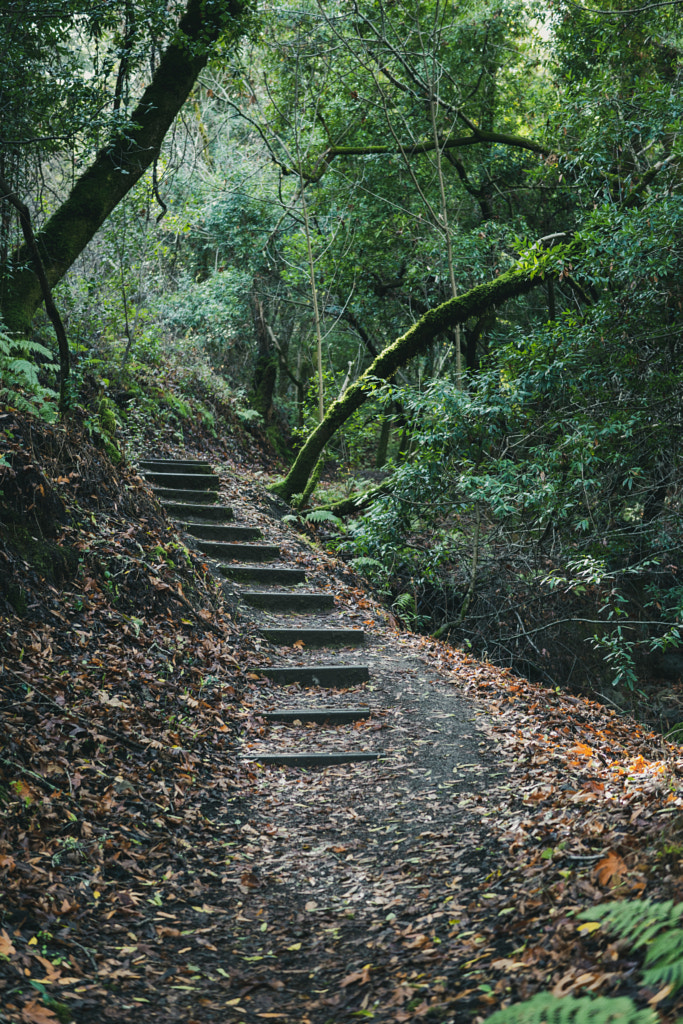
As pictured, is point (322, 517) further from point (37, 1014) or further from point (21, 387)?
point (37, 1014)

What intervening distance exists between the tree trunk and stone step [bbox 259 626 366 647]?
4.04m

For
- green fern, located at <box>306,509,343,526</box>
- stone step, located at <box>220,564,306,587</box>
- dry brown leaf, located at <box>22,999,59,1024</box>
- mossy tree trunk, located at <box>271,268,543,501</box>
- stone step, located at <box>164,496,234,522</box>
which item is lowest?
dry brown leaf, located at <box>22,999,59,1024</box>

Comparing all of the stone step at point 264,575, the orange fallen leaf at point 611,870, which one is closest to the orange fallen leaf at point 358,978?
the orange fallen leaf at point 611,870

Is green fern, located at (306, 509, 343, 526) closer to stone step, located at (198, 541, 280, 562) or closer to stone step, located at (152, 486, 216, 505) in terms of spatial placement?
stone step, located at (152, 486, 216, 505)

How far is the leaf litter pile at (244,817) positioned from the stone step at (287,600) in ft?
2.64

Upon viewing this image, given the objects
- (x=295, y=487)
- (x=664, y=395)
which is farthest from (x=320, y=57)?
(x=664, y=395)

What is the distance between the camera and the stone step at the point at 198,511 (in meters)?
9.21

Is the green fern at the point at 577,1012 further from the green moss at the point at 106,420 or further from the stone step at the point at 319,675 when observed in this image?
the green moss at the point at 106,420

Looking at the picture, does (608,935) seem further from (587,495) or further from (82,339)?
(82,339)

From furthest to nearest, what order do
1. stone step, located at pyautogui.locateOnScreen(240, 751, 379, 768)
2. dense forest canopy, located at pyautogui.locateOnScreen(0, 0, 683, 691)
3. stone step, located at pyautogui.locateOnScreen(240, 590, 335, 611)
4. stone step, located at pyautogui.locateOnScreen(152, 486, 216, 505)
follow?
stone step, located at pyautogui.locateOnScreen(152, 486, 216, 505) → stone step, located at pyautogui.locateOnScreen(240, 590, 335, 611) → dense forest canopy, located at pyautogui.locateOnScreen(0, 0, 683, 691) → stone step, located at pyautogui.locateOnScreen(240, 751, 379, 768)

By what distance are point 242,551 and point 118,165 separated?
4.55 m

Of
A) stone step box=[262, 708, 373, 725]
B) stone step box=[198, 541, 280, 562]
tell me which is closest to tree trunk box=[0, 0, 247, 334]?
stone step box=[198, 541, 280, 562]

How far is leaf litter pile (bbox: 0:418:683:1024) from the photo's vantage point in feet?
9.09

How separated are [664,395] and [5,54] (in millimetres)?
7221
